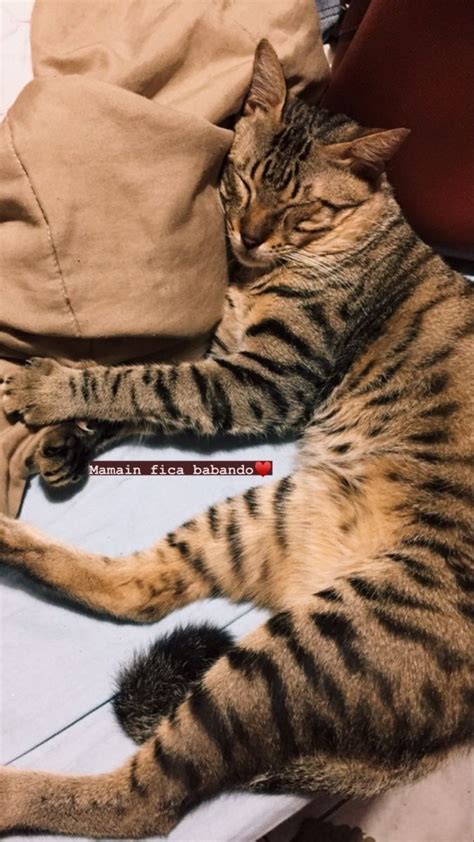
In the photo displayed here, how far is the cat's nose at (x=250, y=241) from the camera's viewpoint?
1.48 metres

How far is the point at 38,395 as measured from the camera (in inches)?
56.4

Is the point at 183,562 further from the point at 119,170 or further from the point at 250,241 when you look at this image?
the point at 119,170

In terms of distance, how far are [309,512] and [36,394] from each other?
67 cm

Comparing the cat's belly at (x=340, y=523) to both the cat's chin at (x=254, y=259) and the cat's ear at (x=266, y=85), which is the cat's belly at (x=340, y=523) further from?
the cat's ear at (x=266, y=85)

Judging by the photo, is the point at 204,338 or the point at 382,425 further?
the point at 204,338

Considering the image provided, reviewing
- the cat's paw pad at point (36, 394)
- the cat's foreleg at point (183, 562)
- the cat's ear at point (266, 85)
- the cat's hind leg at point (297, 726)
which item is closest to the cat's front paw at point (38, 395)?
the cat's paw pad at point (36, 394)

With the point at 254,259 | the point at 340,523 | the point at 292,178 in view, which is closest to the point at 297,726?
the point at 340,523

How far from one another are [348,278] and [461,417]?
0.42 meters

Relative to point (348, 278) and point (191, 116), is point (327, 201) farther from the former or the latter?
point (191, 116)

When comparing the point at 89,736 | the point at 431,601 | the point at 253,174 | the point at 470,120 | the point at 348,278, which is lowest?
the point at 89,736

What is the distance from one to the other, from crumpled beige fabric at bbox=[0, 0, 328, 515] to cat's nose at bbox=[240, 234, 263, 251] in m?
0.08

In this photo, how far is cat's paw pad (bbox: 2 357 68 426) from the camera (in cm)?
143

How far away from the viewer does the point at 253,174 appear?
1.48 meters

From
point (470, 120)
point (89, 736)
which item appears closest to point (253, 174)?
point (470, 120)
